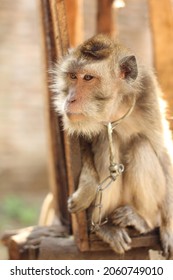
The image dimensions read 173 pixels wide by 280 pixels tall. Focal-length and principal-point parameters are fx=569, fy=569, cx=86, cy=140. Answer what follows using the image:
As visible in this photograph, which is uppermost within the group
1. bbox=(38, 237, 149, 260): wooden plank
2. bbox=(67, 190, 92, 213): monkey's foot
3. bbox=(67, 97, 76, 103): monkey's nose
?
bbox=(67, 97, 76, 103): monkey's nose

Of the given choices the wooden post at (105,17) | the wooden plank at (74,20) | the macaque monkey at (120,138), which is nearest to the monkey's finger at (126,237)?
the macaque monkey at (120,138)

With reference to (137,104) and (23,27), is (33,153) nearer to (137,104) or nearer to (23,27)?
(23,27)

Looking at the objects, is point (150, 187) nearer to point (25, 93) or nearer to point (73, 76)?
point (73, 76)

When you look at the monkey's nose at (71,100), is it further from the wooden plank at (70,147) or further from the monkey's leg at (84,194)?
the monkey's leg at (84,194)

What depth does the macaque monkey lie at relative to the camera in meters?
2.57

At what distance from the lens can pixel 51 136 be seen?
3.32 metres

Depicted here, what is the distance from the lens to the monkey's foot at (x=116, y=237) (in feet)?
8.88

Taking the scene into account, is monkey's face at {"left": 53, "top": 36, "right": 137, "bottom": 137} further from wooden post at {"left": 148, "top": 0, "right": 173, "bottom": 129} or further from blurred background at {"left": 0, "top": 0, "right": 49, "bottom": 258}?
blurred background at {"left": 0, "top": 0, "right": 49, "bottom": 258}

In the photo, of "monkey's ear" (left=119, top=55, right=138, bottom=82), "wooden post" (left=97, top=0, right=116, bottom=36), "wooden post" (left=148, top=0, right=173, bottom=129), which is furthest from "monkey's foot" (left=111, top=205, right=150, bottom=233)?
"wooden post" (left=97, top=0, right=116, bottom=36)

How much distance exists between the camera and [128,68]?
103 inches

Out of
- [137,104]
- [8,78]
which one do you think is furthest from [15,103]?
[137,104]

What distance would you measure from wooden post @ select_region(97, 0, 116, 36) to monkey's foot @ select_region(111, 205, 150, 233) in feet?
5.17

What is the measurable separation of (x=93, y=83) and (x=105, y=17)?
59.3 inches
